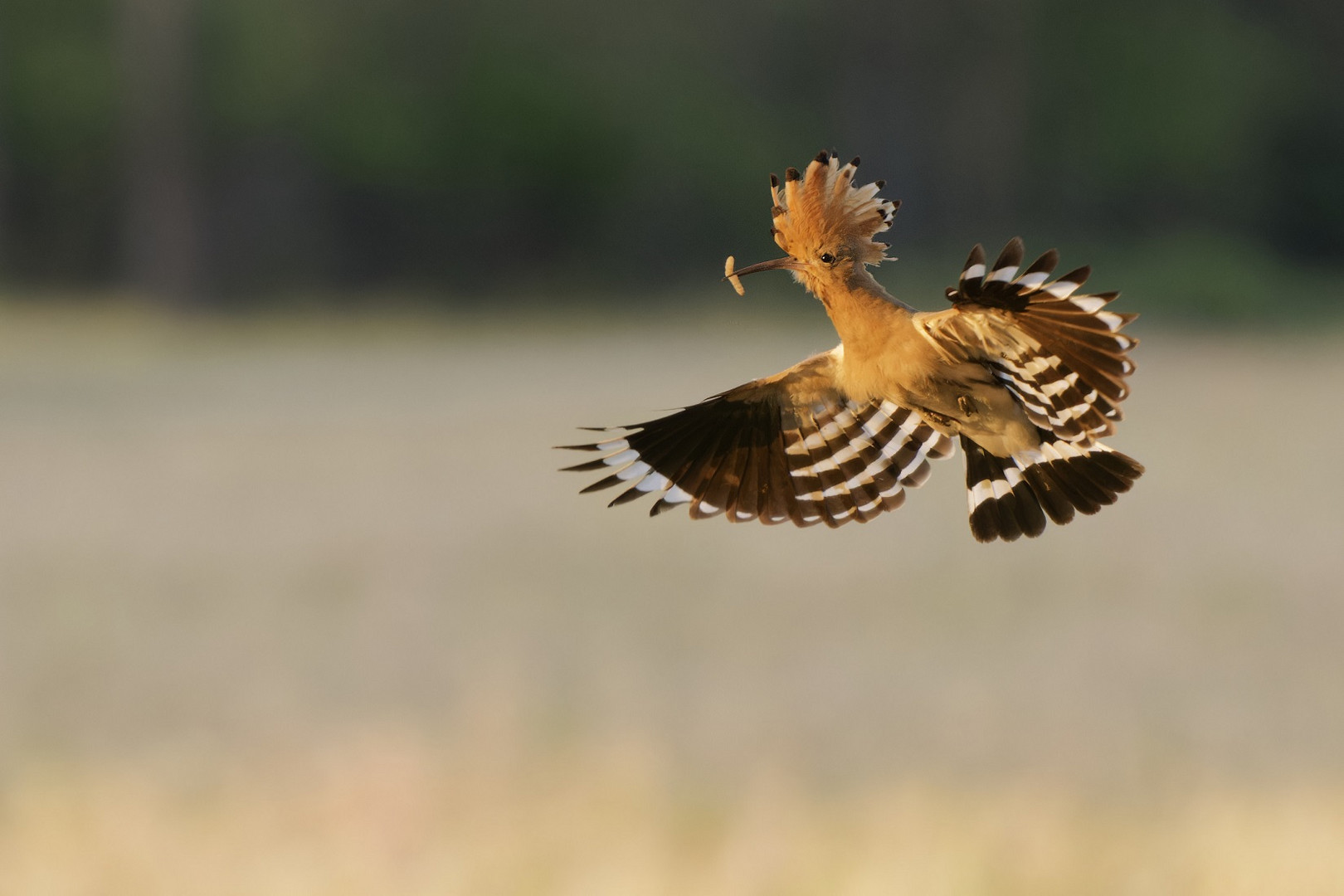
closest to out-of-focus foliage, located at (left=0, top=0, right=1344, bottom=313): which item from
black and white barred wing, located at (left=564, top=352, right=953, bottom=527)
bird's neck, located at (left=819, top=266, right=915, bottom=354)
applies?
black and white barred wing, located at (left=564, top=352, right=953, bottom=527)

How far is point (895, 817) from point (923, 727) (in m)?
0.49

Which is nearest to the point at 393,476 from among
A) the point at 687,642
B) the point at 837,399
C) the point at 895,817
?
the point at 687,642

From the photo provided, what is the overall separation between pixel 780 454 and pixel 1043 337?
0.15 metres

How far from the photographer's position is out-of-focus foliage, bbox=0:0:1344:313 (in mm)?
11914

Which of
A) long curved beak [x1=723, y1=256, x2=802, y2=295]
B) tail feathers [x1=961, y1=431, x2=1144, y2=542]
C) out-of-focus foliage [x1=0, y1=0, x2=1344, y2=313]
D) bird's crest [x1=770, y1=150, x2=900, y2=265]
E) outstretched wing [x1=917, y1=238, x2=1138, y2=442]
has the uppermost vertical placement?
out-of-focus foliage [x1=0, y1=0, x2=1344, y2=313]

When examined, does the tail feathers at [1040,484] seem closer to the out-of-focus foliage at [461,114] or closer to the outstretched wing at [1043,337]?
the outstretched wing at [1043,337]

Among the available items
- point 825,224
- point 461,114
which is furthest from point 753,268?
point 461,114

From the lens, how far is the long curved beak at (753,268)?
0.40 metres

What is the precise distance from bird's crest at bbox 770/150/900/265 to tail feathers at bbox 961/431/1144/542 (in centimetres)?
6

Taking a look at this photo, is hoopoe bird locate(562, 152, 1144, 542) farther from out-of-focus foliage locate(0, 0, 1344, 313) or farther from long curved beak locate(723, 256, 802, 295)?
out-of-focus foliage locate(0, 0, 1344, 313)

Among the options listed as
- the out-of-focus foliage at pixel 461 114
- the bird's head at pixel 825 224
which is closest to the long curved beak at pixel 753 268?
the bird's head at pixel 825 224

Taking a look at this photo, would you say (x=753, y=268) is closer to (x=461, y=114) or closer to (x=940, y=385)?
(x=940, y=385)

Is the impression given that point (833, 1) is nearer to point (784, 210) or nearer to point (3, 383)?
A: point (3, 383)

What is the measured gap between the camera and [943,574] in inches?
250
